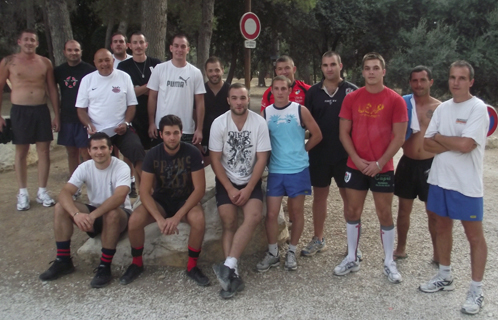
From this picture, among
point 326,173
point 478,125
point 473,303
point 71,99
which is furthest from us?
point 71,99

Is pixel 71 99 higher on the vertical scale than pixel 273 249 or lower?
higher

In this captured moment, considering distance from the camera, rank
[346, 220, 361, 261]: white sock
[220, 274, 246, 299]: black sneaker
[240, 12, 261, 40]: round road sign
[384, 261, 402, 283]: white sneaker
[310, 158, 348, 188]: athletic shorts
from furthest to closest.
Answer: [240, 12, 261, 40]: round road sign < [310, 158, 348, 188]: athletic shorts < [346, 220, 361, 261]: white sock < [384, 261, 402, 283]: white sneaker < [220, 274, 246, 299]: black sneaker

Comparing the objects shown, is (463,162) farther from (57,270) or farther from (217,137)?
(57,270)

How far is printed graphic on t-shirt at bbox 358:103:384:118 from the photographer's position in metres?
3.75

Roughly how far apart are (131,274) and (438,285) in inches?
107

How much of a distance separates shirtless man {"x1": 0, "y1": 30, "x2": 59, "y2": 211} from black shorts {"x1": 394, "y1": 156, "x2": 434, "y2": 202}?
4113 mm

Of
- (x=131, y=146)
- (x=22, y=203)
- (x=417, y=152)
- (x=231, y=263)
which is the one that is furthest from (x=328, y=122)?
(x=22, y=203)

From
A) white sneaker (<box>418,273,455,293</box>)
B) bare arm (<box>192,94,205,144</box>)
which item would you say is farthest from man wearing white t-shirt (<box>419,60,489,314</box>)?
bare arm (<box>192,94,205,144</box>)

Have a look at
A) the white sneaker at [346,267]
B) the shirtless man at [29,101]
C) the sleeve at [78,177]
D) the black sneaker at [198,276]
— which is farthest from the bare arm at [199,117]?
the white sneaker at [346,267]

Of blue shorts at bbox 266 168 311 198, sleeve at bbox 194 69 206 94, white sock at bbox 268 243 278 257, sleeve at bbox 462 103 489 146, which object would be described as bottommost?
white sock at bbox 268 243 278 257

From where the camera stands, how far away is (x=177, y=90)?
4.86 meters

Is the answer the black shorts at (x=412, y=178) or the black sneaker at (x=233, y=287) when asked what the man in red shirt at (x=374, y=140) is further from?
the black sneaker at (x=233, y=287)

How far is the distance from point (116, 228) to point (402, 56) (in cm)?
1708

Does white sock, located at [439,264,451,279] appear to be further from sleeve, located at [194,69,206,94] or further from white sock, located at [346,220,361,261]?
sleeve, located at [194,69,206,94]
